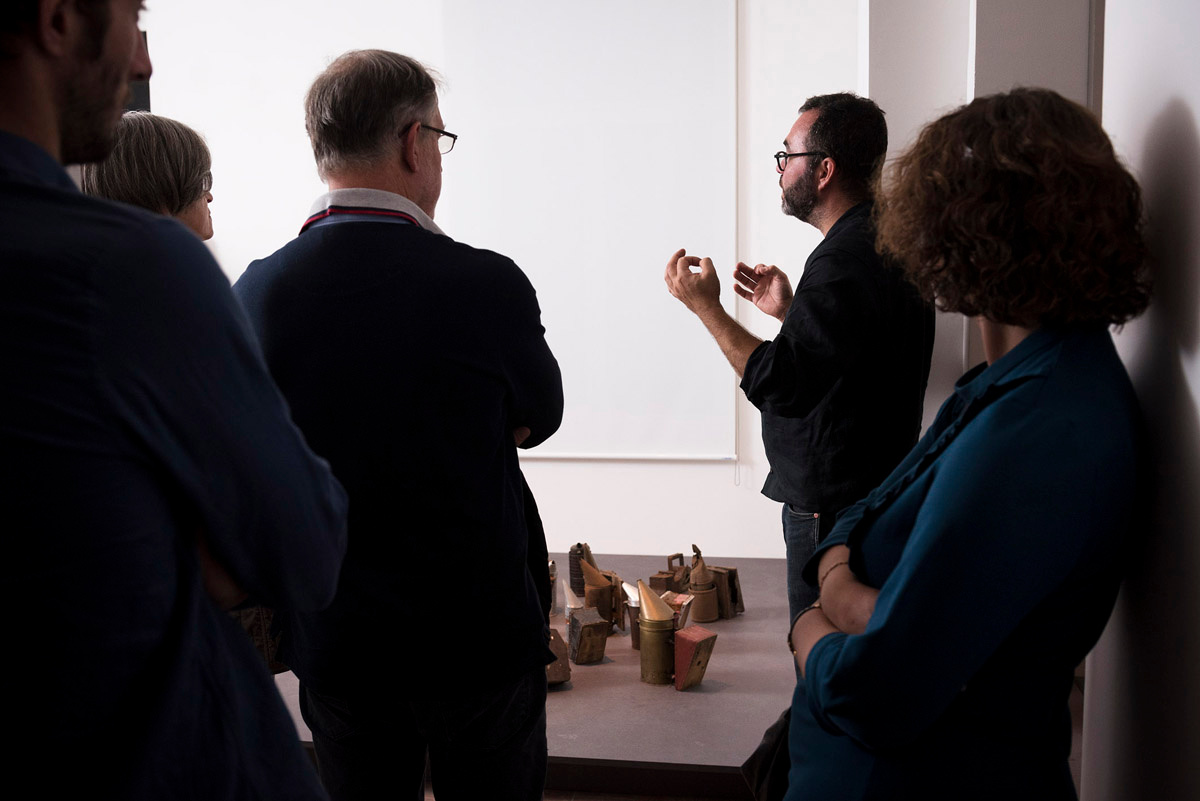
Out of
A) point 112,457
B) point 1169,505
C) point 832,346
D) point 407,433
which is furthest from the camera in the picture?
point 832,346

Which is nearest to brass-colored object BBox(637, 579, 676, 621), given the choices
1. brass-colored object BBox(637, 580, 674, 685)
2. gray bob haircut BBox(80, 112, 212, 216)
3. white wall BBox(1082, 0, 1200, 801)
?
brass-colored object BBox(637, 580, 674, 685)

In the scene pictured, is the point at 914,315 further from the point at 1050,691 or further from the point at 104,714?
the point at 104,714

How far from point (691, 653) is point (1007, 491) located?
2.00 metres

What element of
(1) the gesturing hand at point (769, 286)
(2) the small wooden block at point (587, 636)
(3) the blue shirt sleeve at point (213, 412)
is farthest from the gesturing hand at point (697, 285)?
(3) the blue shirt sleeve at point (213, 412)

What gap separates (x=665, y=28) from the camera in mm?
5059

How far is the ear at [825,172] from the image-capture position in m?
2.32

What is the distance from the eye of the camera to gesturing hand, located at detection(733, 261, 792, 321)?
261 cm

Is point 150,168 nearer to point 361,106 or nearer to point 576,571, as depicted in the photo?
point 361,106

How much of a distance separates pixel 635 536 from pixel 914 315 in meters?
3.39

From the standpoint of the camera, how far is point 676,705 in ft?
9.27

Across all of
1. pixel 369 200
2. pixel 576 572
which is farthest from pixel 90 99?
pixel 576 572

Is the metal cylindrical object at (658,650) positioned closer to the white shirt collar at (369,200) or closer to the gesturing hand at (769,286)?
the gesturing hand at (769,286)

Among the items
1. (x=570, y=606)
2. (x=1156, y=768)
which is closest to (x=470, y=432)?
(x=1156, y=768)

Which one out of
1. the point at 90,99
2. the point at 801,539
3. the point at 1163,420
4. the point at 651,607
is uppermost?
the point at 90,99
